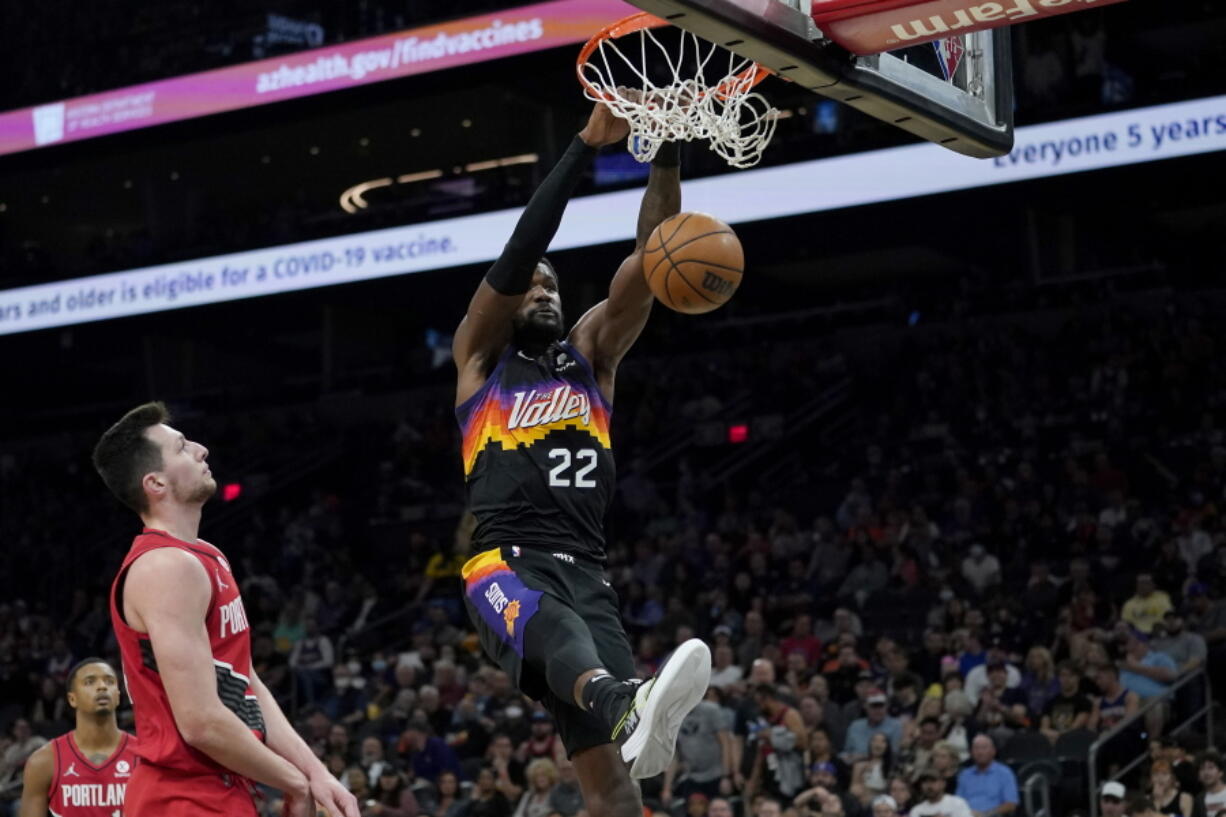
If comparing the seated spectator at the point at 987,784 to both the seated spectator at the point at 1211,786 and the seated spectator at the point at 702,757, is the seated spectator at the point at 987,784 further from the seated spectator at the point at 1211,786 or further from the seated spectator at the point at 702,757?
the seated spectator at the point at 702,757

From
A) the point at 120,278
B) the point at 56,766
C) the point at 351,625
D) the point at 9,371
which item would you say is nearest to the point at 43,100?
the point at 120,278

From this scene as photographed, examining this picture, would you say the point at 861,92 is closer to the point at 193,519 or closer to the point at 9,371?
the point at 193,519

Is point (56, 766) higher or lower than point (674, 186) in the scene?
lower

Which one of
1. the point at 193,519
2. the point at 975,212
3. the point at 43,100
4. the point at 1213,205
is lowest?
the point at 193,519

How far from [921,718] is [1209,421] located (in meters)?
6.81

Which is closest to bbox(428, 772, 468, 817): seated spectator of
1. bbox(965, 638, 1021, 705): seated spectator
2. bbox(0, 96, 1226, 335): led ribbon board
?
bbox(965, 638, 1021, 705): seated spectator

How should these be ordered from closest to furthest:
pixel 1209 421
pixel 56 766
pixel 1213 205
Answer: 1. pixel 56 766
2. pixel 1209 421
3. pixel 1213 205

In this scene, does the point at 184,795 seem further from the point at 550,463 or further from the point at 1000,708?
the point at 1000,708

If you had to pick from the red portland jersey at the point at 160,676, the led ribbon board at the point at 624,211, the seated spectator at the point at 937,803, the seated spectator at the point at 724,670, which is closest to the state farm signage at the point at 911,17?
the red portland jersey at the point at 160,676

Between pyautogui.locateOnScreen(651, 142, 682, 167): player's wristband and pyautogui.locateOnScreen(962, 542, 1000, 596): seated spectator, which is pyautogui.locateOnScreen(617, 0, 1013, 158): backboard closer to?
pyautogui.locateOnScreen(651, 142, 682, 167): player's wristband

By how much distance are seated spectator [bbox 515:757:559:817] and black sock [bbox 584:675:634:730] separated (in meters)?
7.49

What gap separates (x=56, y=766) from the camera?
274 inches

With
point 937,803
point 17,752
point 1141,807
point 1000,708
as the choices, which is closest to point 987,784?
point 937,803

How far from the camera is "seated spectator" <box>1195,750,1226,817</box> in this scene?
9930 millimetres
